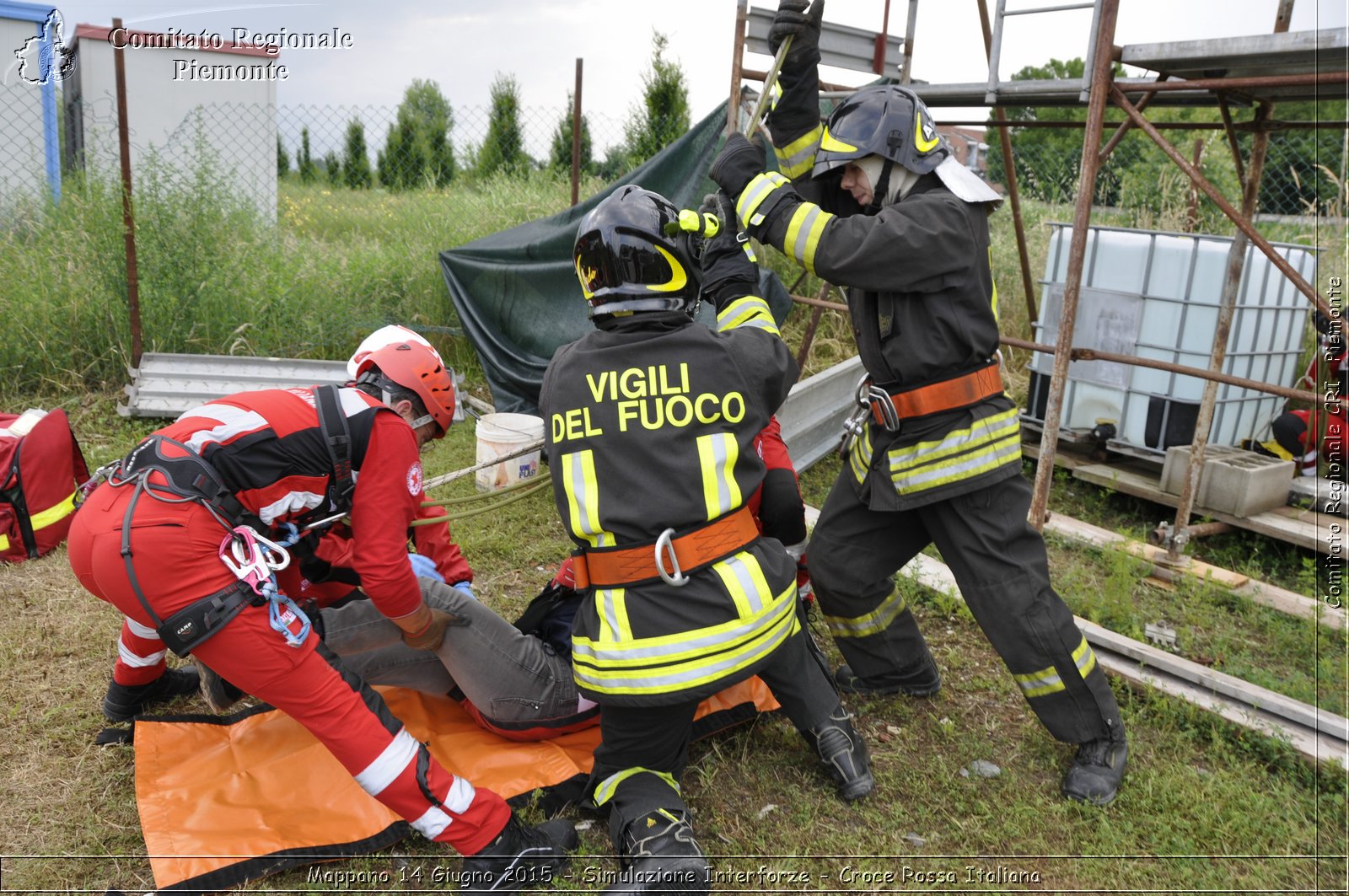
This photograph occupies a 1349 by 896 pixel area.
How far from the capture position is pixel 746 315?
109 inches

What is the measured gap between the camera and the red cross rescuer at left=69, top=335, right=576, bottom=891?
2.43 m

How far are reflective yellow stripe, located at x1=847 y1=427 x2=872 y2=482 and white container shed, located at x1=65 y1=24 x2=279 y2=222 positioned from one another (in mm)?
9190

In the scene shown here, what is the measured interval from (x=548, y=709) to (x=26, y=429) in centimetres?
384

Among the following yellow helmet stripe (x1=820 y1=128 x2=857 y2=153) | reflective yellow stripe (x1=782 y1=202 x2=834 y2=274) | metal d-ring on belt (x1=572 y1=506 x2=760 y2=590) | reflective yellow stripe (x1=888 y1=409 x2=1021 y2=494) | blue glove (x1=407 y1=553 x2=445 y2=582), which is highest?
yellow helmet stripe (x1=820 y1=128 x2=857 y2=153)

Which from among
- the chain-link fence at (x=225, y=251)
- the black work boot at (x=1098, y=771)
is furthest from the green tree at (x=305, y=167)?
the black work boot at (x=1098, y=771)

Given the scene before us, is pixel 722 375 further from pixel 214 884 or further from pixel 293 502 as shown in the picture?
pixel 214 884

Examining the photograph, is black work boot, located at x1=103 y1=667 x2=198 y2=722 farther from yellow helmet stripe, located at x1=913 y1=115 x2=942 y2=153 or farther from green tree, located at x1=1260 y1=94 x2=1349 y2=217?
green tree, located at x1=1260 y1=94 x2=1349 y2=217

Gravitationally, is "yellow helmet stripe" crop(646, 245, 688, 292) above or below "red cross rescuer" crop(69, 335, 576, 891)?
above

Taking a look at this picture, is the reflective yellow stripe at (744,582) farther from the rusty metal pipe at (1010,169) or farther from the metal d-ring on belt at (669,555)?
the rusty metal pipe at (1010,169)

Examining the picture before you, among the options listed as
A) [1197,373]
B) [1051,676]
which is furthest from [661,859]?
[1197,373]

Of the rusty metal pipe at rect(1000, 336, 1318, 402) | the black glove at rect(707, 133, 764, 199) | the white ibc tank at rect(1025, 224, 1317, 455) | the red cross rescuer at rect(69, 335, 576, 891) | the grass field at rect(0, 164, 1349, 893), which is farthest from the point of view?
the white ibc tank at rect(1025, 224, 1317, 455)

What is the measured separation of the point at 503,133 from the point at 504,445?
10.6 metres

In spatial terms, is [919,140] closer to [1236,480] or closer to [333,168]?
[1236,480]

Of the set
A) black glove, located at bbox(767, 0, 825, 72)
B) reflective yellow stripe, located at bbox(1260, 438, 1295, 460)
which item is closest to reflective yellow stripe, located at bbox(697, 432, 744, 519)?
black glove, located at bbox(767, 0, 825, 72)
